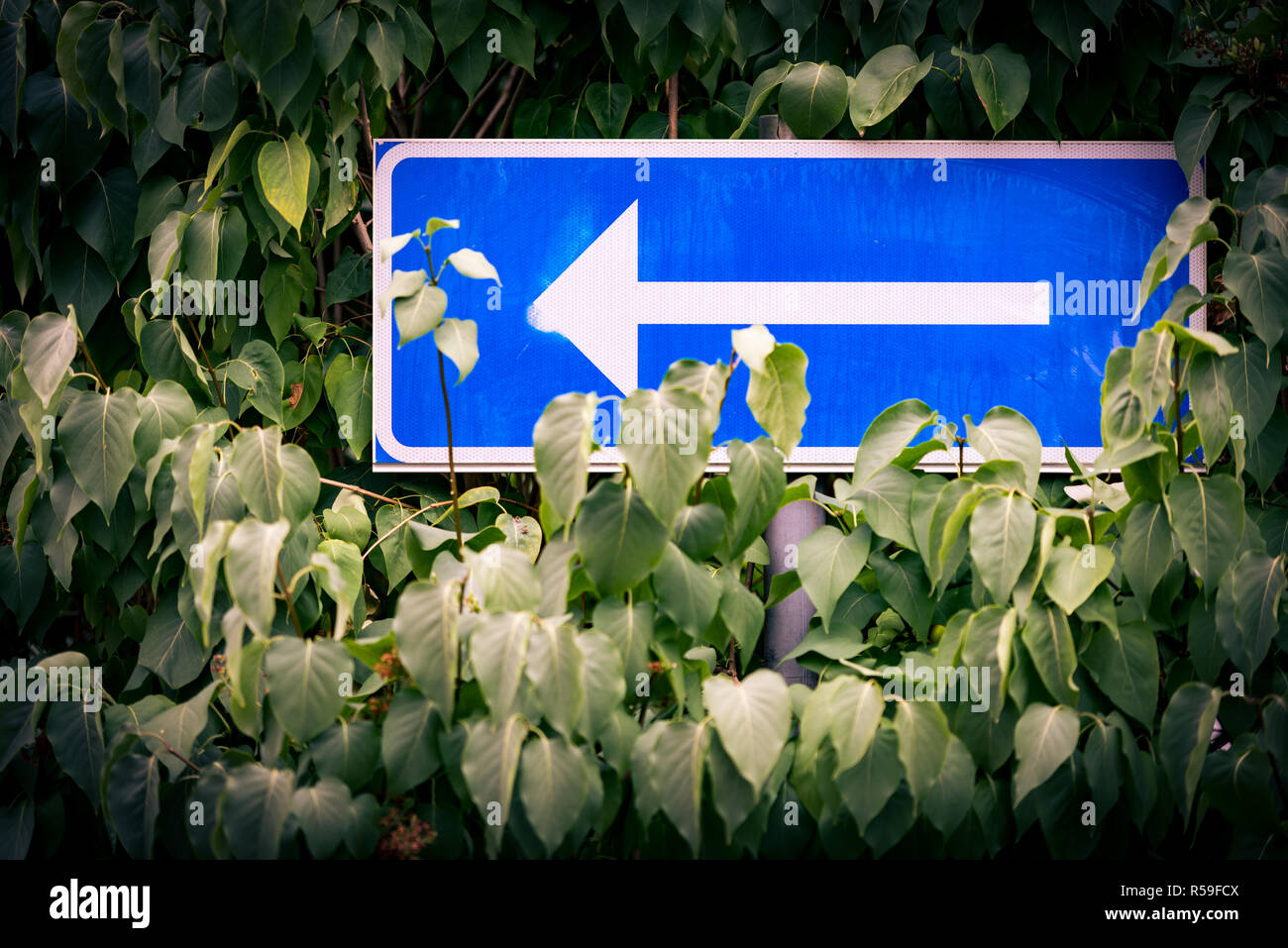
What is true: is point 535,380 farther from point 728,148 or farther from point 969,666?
point 969,666

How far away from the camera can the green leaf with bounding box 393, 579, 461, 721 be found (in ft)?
4.52

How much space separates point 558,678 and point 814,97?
1.27m

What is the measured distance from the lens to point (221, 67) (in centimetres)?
195

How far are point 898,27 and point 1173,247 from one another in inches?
29.6

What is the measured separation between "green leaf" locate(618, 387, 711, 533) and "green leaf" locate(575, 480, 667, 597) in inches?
1.9

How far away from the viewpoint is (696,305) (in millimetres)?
1926

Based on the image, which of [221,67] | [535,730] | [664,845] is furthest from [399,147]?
[664,845]

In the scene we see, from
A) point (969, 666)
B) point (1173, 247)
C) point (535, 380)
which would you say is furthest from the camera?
point (535, 380)

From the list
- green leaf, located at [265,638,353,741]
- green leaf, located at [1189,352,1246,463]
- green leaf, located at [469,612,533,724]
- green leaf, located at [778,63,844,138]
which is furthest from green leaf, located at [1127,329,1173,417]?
green leaf, located at [265,638,353,741]

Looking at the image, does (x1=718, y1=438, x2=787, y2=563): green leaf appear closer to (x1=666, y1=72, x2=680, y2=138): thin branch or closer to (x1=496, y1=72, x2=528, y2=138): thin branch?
(x1=666, y1=72, x2=680, y2=138): thin branch

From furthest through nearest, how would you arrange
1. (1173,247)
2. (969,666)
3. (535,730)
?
(1173,247), (969,666), (535,730)

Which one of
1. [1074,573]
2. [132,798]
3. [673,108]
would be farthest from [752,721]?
[673,108]

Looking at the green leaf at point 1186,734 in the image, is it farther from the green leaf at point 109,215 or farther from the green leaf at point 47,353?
the green leaf at point 109,215
